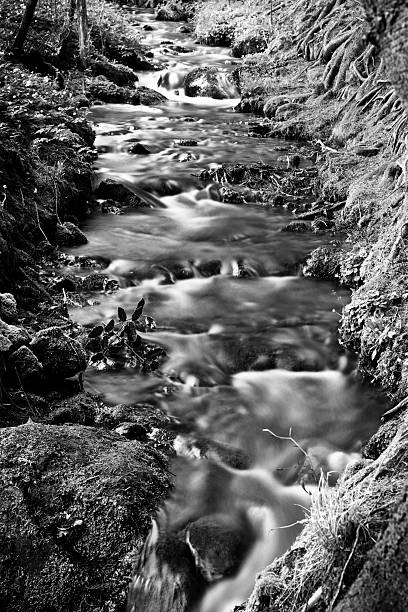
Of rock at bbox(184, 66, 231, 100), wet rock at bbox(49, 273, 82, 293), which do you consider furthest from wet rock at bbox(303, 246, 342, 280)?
rock at bbox(184, 66, 231, 100)

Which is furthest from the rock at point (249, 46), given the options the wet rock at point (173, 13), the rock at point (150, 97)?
the wet rock at point (173, 13)

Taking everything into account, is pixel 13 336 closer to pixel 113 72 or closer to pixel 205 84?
pixel 205 84

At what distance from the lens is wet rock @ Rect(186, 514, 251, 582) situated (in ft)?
11.7

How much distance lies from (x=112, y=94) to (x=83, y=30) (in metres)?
1.83

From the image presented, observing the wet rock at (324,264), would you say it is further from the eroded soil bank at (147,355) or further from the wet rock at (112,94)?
the wet rock at (112,94)

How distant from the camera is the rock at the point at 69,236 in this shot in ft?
26.8

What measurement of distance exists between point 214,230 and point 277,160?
3.37 metres

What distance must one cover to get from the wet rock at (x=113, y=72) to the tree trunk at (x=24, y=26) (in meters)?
4.20

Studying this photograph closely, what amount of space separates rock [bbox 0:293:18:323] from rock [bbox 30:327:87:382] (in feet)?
1.86

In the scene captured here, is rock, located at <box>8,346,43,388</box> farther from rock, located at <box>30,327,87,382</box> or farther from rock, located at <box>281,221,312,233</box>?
rock, located at <box>281,221,312,233</box>

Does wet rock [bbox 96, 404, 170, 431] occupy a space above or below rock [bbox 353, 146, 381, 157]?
below

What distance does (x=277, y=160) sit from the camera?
39.4ft

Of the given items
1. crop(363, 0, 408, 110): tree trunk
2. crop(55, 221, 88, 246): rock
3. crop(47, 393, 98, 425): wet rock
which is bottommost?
crop(55, 221, 88, 246): rock

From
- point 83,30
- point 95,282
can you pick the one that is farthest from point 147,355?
point 83,30
